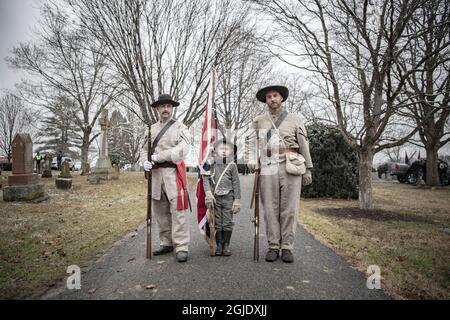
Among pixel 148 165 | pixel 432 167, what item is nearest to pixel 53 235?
pixel 148 165

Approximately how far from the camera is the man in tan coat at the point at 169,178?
407 cm

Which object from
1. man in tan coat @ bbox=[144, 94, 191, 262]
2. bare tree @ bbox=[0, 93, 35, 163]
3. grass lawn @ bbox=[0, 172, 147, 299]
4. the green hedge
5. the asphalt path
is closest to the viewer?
the asphalt path

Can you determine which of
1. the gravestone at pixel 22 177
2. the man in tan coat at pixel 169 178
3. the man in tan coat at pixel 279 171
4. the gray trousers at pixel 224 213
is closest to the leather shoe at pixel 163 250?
the man in tan coat at pixel 169 178

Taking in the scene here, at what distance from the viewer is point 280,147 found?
4062mm

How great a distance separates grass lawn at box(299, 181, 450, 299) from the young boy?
1.81m

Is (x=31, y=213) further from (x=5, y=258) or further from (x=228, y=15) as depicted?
(x=228, y=15)

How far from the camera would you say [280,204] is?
406 centimetres

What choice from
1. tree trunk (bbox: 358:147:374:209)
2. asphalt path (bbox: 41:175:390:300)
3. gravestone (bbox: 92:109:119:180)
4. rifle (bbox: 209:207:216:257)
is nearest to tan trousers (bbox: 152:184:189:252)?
asphalt path (bbox: 41:175:390:300)

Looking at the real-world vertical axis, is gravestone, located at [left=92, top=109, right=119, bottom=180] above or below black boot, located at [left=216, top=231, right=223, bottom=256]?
above

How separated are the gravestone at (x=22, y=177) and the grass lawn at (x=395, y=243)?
8.48 meters

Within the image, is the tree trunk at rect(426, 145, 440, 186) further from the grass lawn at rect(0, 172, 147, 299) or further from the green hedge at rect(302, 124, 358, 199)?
the grass lawn at rect(0, 172, 147, 299)

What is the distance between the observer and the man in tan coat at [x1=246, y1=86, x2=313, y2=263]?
156 inches

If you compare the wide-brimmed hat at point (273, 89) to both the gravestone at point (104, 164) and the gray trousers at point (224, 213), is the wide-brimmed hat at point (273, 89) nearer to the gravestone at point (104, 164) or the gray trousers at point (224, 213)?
the gray trousers at point (224, 213)
